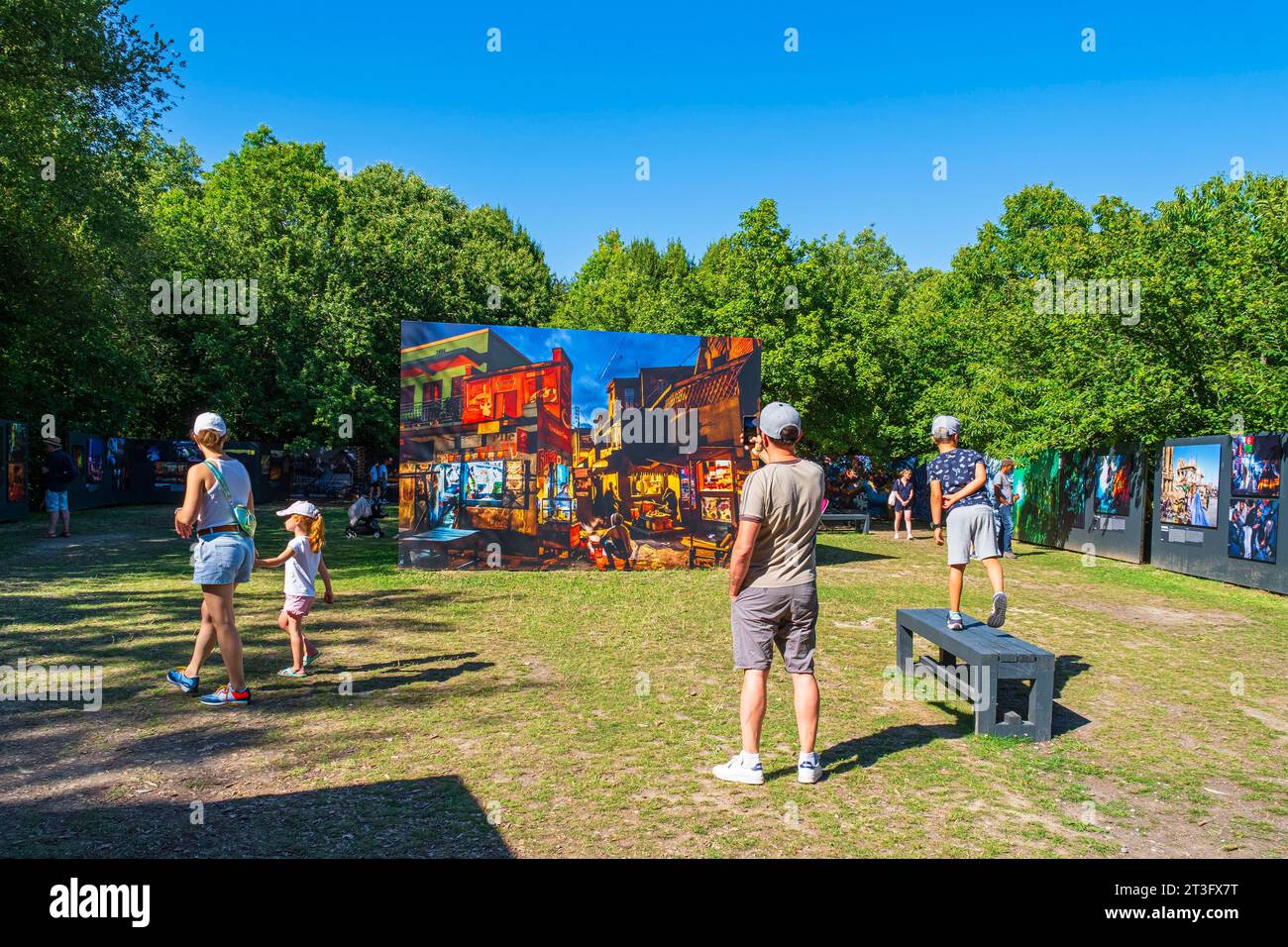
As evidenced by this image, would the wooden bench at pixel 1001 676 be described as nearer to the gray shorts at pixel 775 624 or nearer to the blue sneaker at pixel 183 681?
the gray shorts at pixel 775 624

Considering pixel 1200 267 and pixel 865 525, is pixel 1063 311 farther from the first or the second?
pixel 865 525

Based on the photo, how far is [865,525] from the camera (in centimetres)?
2634

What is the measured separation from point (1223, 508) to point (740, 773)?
46.9ft

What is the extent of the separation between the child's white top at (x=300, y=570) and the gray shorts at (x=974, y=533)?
222 inches

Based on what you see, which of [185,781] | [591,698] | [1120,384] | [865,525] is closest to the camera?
[185,781]

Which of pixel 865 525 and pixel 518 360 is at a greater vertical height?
pixel 518 360

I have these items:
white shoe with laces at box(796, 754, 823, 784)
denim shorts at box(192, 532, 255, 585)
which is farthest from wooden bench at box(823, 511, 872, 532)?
denim shorts at box(192, 532, 255, 585)

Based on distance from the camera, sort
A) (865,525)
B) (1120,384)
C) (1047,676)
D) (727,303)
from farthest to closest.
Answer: (727,303), (865,525), (1120,384), (1047,676)

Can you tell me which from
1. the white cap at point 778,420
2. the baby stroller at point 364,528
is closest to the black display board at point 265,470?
the baby stroller at point 364,528

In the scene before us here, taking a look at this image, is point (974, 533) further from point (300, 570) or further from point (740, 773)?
point (300, 570)

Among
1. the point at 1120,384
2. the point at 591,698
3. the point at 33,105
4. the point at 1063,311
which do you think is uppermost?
the point at 33,105

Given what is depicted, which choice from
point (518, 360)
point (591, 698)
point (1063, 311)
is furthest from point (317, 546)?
point (1063, 311)

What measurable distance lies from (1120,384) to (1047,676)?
15438 millimetres

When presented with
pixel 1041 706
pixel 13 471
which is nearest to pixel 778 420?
pixel 1041 706
